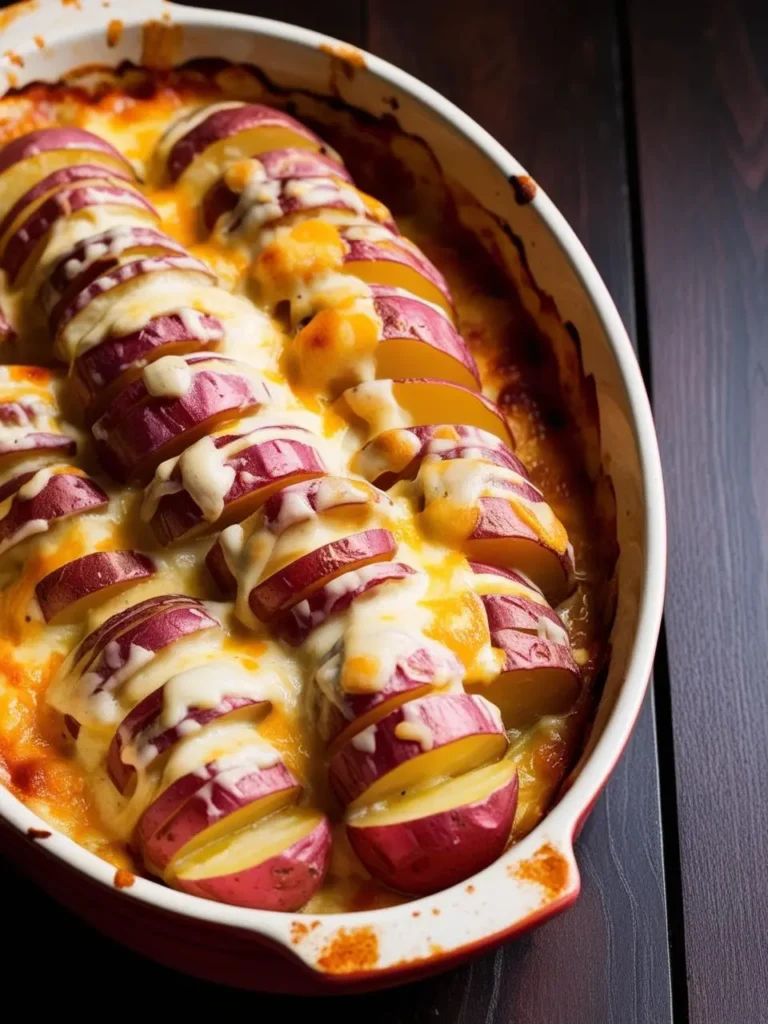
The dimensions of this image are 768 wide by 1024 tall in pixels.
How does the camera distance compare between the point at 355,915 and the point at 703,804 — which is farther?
the point at 703,804

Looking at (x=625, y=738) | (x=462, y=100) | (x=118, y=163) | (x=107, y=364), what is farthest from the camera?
(x=462, y=100)

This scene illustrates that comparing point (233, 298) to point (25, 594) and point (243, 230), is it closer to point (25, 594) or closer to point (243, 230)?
point (243, 230)

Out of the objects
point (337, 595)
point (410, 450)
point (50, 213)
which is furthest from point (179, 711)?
point (50, 213)

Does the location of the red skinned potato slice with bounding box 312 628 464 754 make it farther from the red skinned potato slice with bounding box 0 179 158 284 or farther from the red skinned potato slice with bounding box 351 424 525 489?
the red skinned potato slice with bounding box 0 179 158 284

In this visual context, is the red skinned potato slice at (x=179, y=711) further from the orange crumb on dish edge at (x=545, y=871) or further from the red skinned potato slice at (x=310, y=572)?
the orange crumb on dish edge at (x=545, y=871)

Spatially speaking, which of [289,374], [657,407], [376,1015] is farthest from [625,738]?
[657,407]

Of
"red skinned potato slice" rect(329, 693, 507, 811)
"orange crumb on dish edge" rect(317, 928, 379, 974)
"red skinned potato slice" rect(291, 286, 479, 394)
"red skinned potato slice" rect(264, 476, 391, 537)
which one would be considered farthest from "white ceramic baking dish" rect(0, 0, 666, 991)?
"red skinned potato slice" rect(264, 476, 391, 537)
